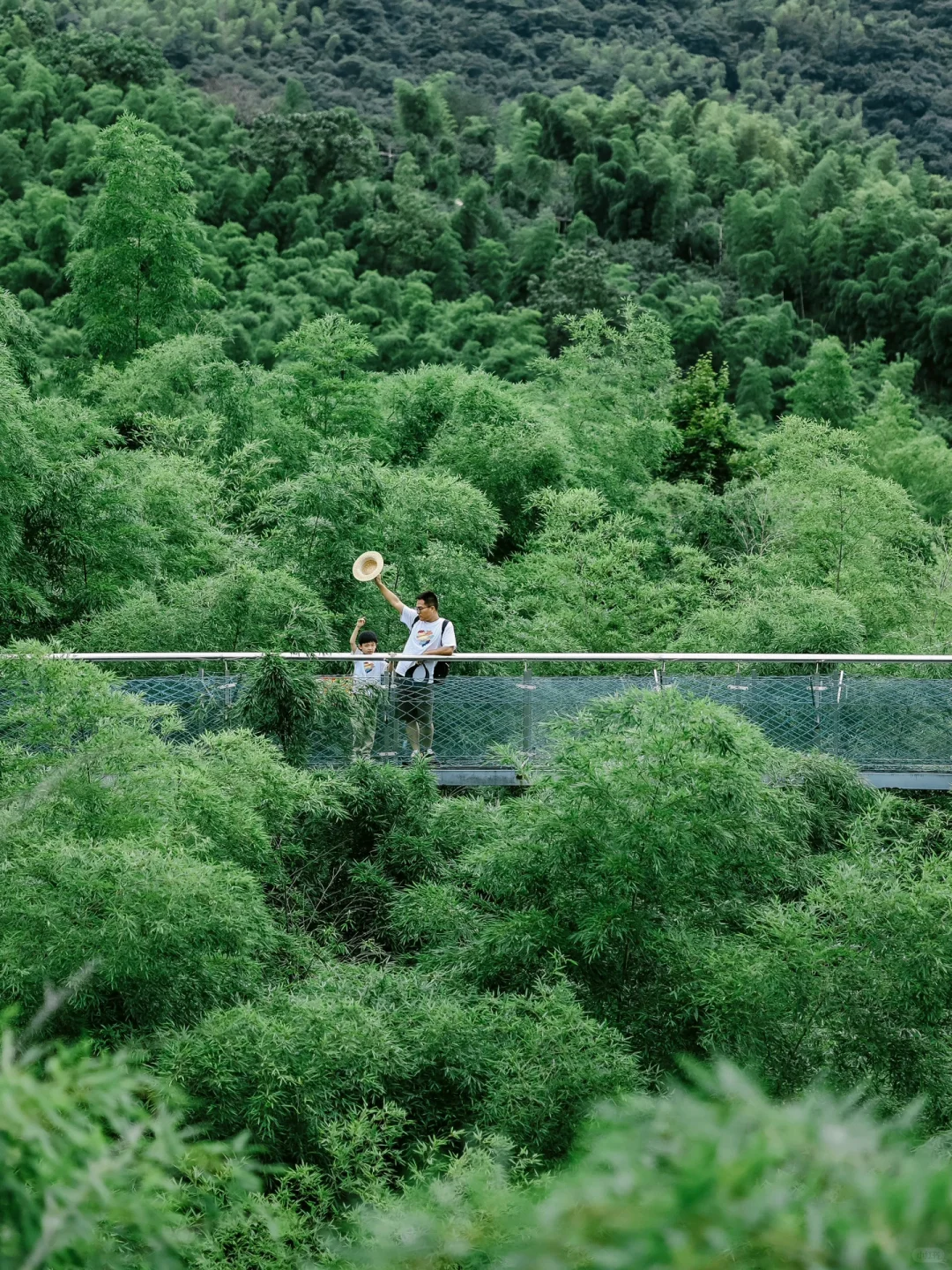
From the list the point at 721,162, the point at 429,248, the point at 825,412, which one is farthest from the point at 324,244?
the point at 721,162

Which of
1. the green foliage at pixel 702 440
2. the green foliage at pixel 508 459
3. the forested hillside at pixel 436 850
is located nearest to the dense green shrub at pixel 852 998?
the forested hillside at pixel 436 850

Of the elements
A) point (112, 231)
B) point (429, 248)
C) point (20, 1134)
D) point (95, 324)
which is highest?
point (20, 1134)

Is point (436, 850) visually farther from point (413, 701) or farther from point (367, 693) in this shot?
point (367, 693)

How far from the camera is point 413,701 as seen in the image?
9047 mm

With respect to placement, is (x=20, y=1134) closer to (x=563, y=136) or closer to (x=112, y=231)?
(x=112, y=231)

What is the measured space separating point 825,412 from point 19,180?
105 feet

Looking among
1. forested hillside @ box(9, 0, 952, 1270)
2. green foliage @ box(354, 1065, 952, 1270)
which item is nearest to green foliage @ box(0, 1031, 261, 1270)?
forested hillside @ box(9, 0, 952, 1270)

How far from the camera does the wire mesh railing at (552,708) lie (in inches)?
353

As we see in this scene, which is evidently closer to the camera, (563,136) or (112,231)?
(112,231)

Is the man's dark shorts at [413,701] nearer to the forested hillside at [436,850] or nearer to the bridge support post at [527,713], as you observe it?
the forested hillside at [436,850]

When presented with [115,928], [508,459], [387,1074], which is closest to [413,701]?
[387,1074]

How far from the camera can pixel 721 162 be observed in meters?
70.9

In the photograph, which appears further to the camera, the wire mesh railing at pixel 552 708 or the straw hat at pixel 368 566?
the straw hat at pixel 368 566

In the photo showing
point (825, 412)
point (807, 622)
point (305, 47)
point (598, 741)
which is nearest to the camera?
point (598, 741)
